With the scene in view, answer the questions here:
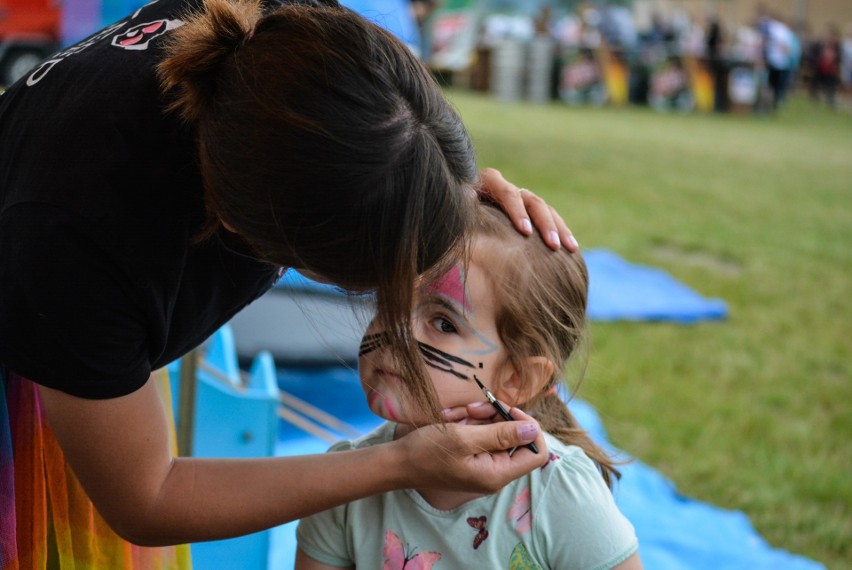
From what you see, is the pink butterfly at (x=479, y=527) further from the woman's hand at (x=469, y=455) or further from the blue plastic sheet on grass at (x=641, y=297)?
the blue plastic sheet on grass at (x=641, y=297)

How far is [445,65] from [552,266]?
12.8 m

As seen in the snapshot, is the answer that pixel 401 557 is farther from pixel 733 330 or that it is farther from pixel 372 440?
pixel 733 330

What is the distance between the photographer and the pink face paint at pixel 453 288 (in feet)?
4.43

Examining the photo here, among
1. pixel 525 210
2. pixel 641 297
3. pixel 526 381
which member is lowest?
pixel 641 297

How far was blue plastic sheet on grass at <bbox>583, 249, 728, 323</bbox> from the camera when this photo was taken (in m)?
4.30

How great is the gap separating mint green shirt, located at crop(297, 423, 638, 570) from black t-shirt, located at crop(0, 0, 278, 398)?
1.49ft

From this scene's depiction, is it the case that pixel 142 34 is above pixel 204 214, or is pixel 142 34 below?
above

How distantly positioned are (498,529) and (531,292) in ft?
1.13

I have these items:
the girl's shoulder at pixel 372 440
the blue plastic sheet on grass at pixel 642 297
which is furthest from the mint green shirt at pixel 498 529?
the blue plastic sheet on grass at pixel 642 297

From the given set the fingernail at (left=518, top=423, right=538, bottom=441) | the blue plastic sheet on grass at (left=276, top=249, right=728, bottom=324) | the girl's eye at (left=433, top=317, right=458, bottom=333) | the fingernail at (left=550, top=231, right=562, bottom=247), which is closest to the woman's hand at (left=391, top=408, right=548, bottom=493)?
the fingernail at (left=518, top=423, right=538, bottom=441)

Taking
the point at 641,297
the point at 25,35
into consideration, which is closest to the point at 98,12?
the point at 641,297

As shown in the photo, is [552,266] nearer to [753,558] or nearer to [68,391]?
[68,391]

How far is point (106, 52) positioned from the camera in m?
1.11

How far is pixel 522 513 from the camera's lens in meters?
1.35
